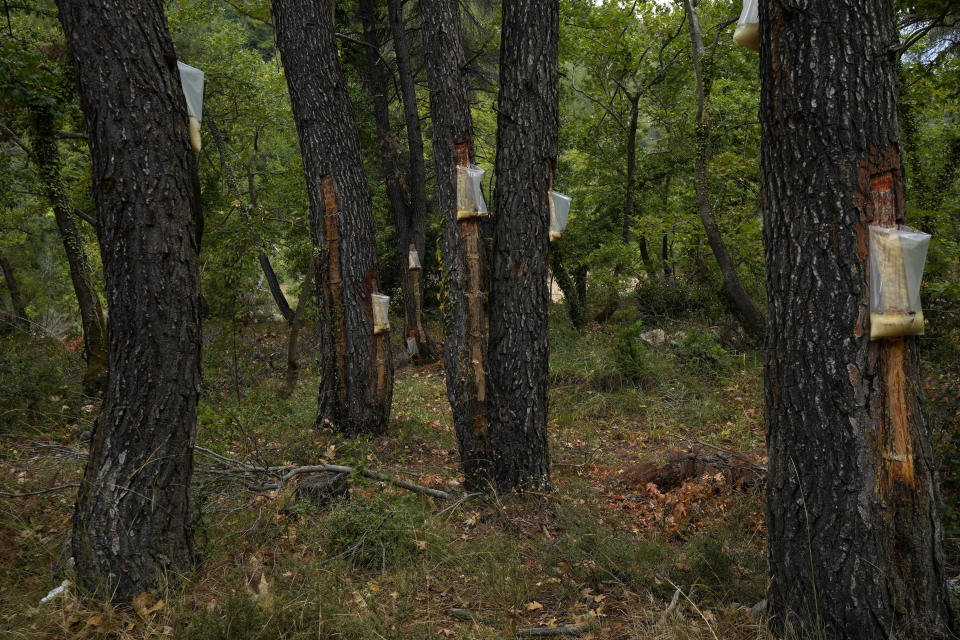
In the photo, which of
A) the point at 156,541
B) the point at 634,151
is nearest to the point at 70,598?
the point at 156,541

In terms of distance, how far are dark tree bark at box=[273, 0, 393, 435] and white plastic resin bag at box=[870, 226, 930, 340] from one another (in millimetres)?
4796

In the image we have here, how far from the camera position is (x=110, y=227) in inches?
116

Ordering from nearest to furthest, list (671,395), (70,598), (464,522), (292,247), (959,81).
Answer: (70,598) < (464,522) < (959,81) < (671,395) < (292,247)

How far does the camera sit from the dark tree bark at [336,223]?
5.96 m

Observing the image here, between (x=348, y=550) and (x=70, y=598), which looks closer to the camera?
(x=70, y=598)

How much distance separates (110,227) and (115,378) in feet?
2.51

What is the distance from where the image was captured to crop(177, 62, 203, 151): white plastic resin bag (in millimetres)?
3229

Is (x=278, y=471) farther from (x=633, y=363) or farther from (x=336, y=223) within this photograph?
(x=633, y=363)

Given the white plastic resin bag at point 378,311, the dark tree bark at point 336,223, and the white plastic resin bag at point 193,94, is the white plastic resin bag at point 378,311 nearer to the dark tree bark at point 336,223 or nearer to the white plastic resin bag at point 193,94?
the dark tree bark at point 336,223

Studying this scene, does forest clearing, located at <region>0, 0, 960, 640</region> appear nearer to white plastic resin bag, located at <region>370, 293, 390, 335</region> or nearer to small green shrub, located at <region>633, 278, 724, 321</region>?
white plastic resin bag, located at <region>370, 293, 390, 335</region>

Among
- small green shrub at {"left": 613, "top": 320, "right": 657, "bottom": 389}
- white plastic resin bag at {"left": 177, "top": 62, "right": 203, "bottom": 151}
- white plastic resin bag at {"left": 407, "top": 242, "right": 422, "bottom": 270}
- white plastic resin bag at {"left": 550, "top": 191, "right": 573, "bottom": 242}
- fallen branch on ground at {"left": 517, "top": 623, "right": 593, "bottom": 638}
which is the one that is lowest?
fallen branch on ground at {"left": 517, "top": 623, "right": 593, "bottom": 638}

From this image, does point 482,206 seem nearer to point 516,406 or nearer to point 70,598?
point 516,406

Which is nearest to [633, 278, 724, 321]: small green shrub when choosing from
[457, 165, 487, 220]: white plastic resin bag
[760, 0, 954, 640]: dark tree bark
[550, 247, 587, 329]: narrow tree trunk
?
[550, 247, 587, 329]: narrow tree trunk

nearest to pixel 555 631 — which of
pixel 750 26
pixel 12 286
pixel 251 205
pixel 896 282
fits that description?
pixel 896 282
